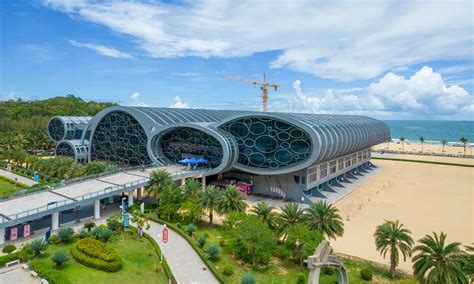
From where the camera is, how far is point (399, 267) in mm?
29094

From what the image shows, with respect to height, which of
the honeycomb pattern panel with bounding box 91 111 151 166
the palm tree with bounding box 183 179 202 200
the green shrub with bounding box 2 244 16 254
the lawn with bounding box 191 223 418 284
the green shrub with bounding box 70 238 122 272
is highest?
the honeycomb pattern panel with bounding box 91 111 151 166

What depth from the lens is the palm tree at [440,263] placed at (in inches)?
834

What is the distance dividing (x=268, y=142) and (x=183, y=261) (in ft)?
85.0

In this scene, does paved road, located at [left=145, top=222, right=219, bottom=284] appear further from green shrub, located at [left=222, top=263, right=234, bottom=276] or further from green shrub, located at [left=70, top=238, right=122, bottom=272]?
green shrub, located at [left=70, top=238, right=122, bottom=272]

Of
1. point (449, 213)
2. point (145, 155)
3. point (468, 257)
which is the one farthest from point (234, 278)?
point (145, 155)

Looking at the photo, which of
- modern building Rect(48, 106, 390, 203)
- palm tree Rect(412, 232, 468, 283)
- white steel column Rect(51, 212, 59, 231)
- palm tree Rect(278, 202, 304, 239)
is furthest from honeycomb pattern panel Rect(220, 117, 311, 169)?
white steel column Rect(51, 212, 59, 231)

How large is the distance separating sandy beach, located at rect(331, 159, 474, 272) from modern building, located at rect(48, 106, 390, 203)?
7235 mm

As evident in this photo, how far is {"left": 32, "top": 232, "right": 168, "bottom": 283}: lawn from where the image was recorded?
24.2m

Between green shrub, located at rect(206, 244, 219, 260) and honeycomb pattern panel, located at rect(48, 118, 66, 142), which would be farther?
honeycomb pattern panel, located at rect(48, 118, 66, 142)

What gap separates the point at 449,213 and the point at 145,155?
51339 millimetres

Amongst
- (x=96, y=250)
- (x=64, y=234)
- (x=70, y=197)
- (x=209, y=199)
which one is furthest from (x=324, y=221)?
(x=70, y=197)

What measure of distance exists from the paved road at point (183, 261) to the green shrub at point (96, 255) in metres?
4.49

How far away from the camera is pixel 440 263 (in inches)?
862

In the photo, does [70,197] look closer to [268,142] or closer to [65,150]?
[268,142]
